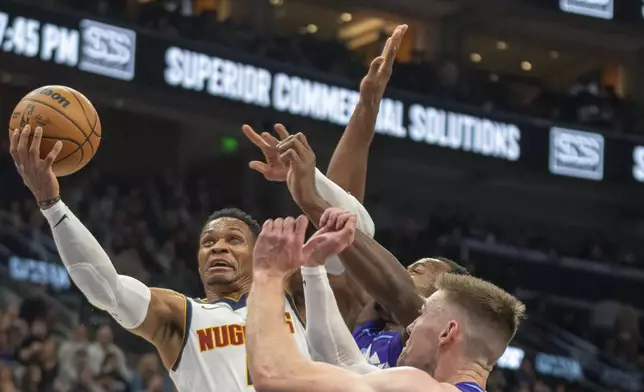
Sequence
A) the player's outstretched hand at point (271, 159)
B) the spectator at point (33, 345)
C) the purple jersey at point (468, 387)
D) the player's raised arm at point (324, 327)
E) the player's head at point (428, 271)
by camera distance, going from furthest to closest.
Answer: the spectator at point (33, 345)
the player's head at point (428, 271)
the player's outstretched hand at point (271, 159)
the player's raised arm at point (324, 327)
the purple jersey at point (468, 387)

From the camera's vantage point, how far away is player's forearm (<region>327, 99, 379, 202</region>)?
5594mm

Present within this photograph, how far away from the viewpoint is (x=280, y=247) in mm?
3379

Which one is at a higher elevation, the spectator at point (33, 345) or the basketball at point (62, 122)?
the basketball at point (62, 122)

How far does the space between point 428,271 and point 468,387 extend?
162 cm

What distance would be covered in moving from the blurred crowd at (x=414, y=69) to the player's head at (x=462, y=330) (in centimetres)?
1224

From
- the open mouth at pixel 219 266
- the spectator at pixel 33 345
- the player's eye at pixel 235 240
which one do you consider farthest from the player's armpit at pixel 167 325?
the spectator at pixel 33 345

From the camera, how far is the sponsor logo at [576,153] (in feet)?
63.5

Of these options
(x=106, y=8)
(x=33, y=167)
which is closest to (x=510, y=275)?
(x=106, y=8)

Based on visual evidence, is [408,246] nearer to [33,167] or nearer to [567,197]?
[567,197]

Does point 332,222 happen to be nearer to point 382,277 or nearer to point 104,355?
point 382,277

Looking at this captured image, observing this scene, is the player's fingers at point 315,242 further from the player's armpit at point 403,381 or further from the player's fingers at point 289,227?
the player's armpit at point 403,381

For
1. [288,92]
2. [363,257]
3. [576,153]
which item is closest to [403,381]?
[363,257]

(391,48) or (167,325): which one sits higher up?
(391,48)

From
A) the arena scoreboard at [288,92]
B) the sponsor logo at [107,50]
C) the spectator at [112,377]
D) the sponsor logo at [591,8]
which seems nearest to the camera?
the spectator at [112,377]
